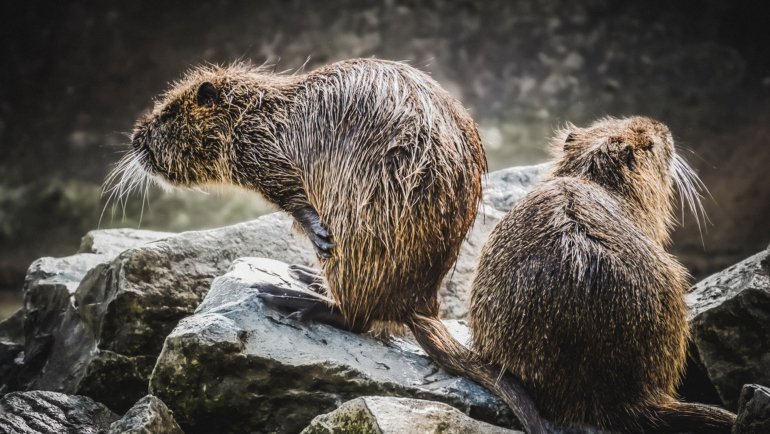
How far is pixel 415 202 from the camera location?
363 centimetres

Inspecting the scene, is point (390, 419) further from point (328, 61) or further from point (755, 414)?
point (328, 61)

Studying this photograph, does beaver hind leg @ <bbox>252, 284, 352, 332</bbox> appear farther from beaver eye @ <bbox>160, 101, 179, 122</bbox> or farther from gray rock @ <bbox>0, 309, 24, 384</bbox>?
gray rock @ <bbox>0, 309, 24, 384</bbox>

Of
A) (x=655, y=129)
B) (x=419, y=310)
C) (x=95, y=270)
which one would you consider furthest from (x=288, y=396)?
(x=655, y=129)

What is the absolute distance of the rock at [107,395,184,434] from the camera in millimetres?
3107

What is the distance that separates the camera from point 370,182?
3.66 metres

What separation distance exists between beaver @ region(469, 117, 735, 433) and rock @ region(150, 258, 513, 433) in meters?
0.31

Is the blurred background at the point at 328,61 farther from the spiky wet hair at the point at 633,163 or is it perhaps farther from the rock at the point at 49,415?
the rock at the point at 49,415

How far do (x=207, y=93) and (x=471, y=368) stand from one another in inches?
78.4

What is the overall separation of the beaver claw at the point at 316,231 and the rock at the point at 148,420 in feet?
3.19

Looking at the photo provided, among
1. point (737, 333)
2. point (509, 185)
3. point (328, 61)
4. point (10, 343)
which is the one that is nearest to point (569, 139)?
point (509, 185)

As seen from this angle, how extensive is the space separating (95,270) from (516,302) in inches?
95.2

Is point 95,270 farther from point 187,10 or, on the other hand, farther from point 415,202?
point 187,10

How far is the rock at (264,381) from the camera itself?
3510mm

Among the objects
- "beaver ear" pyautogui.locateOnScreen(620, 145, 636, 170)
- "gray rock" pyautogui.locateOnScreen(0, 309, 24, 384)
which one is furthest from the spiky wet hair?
"gray rock" pyautogui.locateOnScreen(0, 309, 24, 384)
